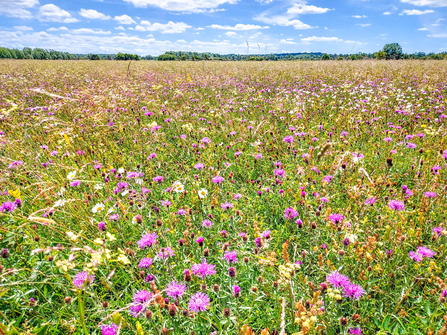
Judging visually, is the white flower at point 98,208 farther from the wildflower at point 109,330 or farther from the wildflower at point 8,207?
the wildflower at point 109,330

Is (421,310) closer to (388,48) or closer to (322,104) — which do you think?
(322,104)

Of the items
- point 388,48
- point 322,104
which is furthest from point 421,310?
point 388,48

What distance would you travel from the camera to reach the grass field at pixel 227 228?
53.4 inches

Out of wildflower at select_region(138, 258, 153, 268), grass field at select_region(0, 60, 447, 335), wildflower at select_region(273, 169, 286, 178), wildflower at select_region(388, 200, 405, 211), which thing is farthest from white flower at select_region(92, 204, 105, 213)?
wildflower at select_region(388, 200, 405, 211)

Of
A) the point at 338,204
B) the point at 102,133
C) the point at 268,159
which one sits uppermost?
the point at 102,133

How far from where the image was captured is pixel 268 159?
11.0 feet

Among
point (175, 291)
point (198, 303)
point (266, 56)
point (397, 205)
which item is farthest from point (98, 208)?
point (266, 56)

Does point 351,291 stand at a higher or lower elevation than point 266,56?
lower

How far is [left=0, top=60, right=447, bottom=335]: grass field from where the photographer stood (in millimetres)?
1357

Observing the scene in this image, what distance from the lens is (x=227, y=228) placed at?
226 cm

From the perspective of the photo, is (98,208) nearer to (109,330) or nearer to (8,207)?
(8,207)

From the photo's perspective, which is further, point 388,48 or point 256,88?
point 388,48

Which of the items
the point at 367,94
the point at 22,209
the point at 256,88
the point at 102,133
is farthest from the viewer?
the point at 256,88

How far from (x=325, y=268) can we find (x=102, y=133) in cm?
359
